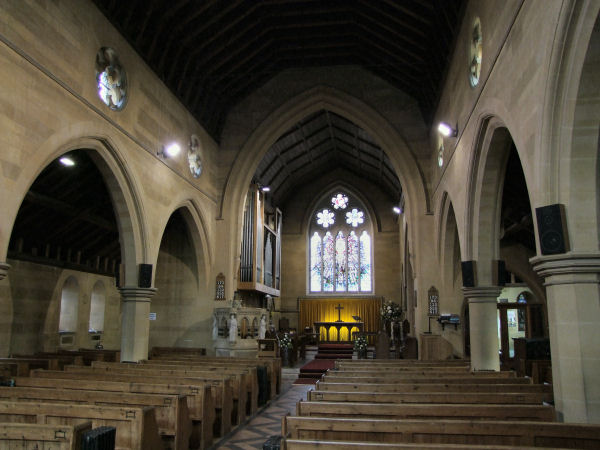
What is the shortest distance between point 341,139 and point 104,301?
1026 centimetres

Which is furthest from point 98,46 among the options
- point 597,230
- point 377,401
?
point 597,230

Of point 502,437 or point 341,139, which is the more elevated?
point 341,139

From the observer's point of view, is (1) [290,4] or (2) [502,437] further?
(1) [290,4]

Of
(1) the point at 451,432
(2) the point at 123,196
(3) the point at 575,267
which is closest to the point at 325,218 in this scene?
(2) the point at 123,196

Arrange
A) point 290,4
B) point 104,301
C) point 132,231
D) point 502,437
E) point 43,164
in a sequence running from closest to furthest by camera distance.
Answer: point 502,437
point 43,164
point 132,231
point 290,4
point 104,301

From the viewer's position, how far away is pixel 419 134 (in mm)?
14469

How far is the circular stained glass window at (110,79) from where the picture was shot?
29.6 feet

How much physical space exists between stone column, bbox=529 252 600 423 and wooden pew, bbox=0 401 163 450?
380 cm

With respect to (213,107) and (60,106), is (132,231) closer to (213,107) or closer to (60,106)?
(60,106)

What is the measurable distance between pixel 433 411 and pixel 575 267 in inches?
72.9

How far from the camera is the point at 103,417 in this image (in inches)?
175

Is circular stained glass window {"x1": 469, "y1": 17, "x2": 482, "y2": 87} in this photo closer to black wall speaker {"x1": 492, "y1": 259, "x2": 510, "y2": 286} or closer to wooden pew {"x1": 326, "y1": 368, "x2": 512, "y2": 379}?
black wall speaker {"x1": 492, "y1": 259, "x2": 510, "y2": 286}

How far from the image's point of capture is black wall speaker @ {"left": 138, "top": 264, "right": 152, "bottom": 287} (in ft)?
34.0

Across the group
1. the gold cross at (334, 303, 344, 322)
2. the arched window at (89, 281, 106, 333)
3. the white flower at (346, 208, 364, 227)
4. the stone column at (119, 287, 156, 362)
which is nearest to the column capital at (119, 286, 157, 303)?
the stone column at (119, 287, 156, 362)
